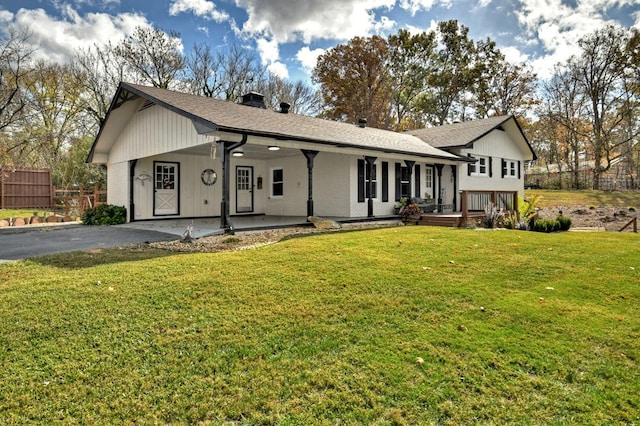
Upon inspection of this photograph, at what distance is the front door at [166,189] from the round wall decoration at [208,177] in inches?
38.4

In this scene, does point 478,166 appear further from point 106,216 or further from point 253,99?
point 106,216

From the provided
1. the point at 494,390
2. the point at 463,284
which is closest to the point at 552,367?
the point at 494,390

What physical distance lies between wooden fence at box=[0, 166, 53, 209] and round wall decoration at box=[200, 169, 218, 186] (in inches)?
432

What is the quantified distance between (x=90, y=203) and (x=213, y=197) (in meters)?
6.81

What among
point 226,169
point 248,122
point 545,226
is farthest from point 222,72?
point 545,226

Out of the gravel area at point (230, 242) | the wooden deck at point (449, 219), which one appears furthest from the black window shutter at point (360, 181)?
the gravel area at point (230, 242)

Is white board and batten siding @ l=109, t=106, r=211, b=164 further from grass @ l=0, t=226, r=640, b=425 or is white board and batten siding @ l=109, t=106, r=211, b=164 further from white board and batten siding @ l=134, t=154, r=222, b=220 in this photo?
grass @ l=0, t=226, r=640, b=425

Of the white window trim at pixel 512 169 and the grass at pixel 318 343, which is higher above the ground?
the white window trim at pixel 512 169

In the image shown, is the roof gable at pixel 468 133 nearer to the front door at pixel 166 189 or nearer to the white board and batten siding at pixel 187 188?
the white board and batten siding at pixel 187 188

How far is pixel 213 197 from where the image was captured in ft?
49.8

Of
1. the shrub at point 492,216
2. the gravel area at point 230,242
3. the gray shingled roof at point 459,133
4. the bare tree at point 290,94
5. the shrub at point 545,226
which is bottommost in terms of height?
the gravel area at point 230,242

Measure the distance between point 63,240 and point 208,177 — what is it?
659cm

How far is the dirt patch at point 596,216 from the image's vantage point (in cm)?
1419

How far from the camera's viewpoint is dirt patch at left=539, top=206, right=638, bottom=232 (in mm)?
14192
